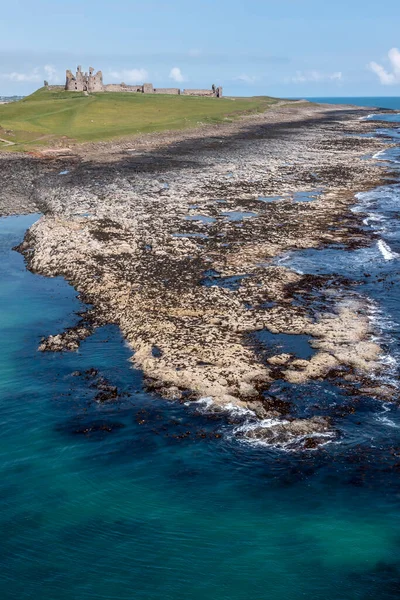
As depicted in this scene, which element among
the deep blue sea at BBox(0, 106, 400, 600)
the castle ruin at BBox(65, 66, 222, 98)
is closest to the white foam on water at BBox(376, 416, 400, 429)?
the deep blue sea at BBox(0, 106, 400, 600)

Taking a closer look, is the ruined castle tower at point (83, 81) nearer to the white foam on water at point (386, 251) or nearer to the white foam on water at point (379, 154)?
the white foam on water at point (379, 154)

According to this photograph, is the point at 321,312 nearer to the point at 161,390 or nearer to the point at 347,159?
the point at 161,390

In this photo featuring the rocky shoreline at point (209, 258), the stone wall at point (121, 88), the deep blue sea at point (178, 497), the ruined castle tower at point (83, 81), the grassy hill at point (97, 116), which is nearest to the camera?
the deep blue sea at point (178, 497)

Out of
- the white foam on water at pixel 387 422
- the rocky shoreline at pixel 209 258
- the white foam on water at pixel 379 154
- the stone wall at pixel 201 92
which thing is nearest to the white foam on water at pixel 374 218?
the rocky shoreline at pixel 209 258

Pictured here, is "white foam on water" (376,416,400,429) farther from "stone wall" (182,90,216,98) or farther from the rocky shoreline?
"stone wall" (182,90,216,98)

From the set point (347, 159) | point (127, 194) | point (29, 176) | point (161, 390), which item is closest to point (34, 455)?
point (161, 390)

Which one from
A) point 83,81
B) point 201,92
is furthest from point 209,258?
point 201,92

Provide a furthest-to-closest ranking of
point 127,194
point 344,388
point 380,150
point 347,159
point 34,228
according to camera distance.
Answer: point 380,150 → point 347,159 → point 127,194 → point 34,228 → point 344,388
